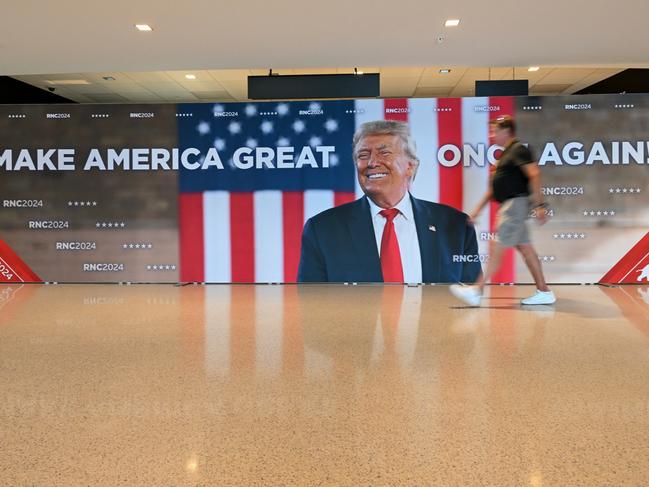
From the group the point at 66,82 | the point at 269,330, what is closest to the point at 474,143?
the point at 269,330

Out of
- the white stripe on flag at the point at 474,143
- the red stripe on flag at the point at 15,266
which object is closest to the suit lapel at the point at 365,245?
the white stripe on flag at the point at 474,143

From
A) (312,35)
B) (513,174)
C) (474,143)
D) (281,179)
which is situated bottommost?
(513,174)

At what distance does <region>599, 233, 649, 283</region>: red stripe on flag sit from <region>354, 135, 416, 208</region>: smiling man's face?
2213 millimetres

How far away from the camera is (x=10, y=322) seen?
3701 millimetres

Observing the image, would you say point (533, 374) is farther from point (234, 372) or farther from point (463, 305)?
point (463, 305)

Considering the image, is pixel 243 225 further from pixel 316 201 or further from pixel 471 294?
pixel 471 294

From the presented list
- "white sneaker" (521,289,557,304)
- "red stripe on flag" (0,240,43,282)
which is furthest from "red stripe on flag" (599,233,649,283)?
"red stripe on flag" (0,240,43,282)

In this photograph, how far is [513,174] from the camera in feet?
13.5

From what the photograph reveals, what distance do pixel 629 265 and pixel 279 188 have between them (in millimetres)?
3605

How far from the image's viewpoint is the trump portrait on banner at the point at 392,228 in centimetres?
581

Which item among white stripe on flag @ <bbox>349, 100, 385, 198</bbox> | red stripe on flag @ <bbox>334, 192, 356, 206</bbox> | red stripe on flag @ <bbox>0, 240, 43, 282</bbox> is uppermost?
white stripe on flag @ <bbox>349, 100, 385, 198</bbox>

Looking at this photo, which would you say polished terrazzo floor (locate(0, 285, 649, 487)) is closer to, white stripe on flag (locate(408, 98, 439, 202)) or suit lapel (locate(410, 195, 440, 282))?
suit lapel (locate(410, 195, 440, 282))

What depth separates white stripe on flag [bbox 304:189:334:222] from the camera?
5.96 metres

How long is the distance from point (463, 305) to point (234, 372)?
243cm
